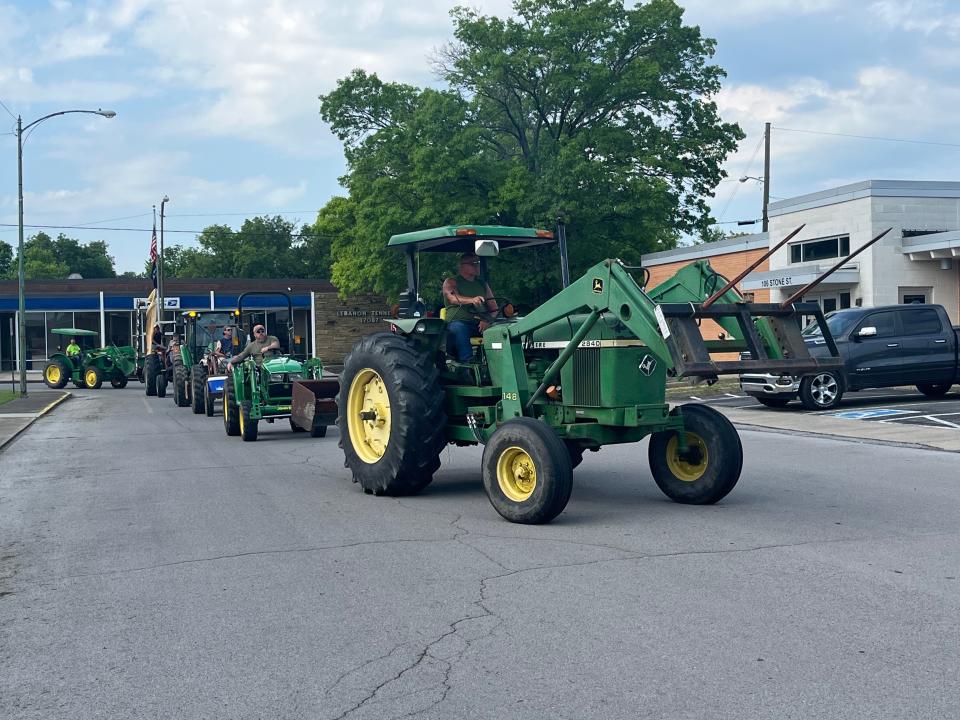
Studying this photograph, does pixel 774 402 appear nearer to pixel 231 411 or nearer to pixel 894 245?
pixel 231 411

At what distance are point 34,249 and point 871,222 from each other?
94.2m

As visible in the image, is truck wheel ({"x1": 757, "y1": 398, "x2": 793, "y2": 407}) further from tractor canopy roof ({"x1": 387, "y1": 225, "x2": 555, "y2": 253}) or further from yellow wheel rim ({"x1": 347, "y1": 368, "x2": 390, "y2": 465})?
yellow wheel rim ({"x1": 347, "y1": 368, "x2": 390, "y2": 465})

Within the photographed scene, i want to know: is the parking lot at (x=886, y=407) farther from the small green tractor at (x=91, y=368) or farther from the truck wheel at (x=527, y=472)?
the small green tractor at (x=91, y=368)

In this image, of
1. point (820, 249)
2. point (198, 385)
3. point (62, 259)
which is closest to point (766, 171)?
point (820, 249)

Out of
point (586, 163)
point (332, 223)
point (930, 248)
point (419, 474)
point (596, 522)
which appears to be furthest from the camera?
point (332, 223)

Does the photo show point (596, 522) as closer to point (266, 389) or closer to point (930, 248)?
point (266, 389)

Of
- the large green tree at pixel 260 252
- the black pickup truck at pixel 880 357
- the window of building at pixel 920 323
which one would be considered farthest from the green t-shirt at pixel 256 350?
the large green tree at pixel 260 252

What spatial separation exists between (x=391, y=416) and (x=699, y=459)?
282 centimetres

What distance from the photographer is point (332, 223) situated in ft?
161

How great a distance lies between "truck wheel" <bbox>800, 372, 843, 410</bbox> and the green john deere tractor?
414 inches

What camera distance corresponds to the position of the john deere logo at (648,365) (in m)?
8.80

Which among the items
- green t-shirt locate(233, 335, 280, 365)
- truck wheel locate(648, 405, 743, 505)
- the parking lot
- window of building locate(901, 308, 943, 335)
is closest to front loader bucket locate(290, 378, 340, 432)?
green t-shirt locate(233, 335, 280, 365)

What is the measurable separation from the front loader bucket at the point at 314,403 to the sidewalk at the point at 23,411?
500 centimetres

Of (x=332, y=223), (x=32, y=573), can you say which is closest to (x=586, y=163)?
(x=332, y=223)
